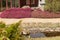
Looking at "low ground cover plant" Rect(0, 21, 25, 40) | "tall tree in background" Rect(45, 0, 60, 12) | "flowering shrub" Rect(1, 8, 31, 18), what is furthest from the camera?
"tall tree in background" Rect(45, 0, 60, 12)

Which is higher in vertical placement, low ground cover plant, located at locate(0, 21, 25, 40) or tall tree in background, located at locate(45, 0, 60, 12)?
low ground cover plant, located at locate(0, 21, 25, 40)

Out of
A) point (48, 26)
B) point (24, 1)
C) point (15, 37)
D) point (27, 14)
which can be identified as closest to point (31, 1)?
point (24, 1)

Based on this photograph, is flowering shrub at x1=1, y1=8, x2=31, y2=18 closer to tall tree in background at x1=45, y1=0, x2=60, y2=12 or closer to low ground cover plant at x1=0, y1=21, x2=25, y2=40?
tall tree in background at x1=45, y1=0, x2=60, y2=12

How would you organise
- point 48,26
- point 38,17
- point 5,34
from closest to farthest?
point 5,34
point 48,26
point 38,17

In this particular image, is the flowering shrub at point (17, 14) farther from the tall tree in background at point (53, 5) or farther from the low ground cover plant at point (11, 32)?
the low ground cover plant at point (11, 32)

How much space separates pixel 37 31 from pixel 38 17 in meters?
3.18

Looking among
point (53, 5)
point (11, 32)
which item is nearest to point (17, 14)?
point (53, 5)

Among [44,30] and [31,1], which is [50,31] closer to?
[44,30]

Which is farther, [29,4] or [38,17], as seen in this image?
[29,4]

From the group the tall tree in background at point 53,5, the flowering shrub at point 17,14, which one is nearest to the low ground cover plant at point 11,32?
the flowering shrub at point 17,14

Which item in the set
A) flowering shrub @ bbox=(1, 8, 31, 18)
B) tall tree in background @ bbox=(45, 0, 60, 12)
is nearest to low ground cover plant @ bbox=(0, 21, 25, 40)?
flowering shrub @ bbox=(1, 8, 31, 18)

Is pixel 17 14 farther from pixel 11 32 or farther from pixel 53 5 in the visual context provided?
pixel 11 32

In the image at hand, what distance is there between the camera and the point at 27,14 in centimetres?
1041

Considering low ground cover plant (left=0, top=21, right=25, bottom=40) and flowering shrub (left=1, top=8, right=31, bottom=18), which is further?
flowering shrub (left=1, top=8, right=31, bottom=18)
